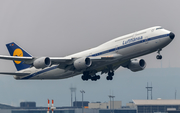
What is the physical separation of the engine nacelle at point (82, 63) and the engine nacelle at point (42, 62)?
435 cm

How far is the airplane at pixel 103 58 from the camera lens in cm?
4969

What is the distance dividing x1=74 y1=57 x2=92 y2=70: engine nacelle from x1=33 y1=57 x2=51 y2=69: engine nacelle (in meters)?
4.35

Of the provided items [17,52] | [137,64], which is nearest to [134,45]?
[137,64]

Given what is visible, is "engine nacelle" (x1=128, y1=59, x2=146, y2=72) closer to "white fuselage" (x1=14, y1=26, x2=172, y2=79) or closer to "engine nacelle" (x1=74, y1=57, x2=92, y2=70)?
"white fuselage" (x1=14, y1=26, x2=172, y2=79)

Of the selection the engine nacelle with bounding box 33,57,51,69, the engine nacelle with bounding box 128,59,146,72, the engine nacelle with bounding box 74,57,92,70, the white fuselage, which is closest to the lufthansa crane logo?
the engine nacelle with bounding box 33,57,51,69

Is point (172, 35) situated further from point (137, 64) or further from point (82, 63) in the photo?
point (82, 63)

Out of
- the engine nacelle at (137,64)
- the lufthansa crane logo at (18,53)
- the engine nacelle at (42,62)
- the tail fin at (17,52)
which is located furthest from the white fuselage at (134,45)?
the lufthansa crane logo at (18,53)

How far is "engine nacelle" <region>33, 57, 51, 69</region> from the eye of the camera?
5191 cm

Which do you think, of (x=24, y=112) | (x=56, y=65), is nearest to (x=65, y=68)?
(x=56, y=65)

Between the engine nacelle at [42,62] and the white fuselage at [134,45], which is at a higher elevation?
the white fuselage at [134,45]

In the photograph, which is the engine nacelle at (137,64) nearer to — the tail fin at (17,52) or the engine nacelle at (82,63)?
the engine nacelle at (82,63)

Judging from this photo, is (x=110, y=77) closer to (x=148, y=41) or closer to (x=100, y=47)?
(x=100, y=47)

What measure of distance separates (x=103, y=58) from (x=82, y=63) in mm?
3378

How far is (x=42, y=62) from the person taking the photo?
5188 centimetres
